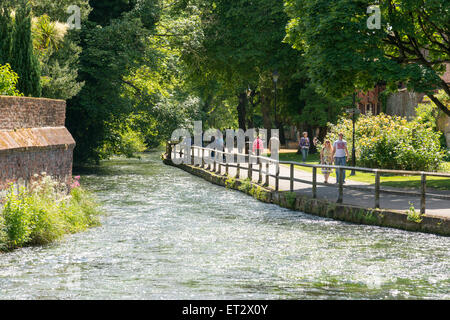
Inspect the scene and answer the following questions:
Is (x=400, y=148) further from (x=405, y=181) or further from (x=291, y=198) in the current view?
(x=291, y=198)

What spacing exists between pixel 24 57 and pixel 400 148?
15394 millimetres

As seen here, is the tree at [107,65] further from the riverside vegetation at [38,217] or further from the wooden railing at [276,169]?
the riverside vegetation at [38,217]

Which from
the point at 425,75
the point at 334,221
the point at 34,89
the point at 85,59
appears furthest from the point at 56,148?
the point at 85,59

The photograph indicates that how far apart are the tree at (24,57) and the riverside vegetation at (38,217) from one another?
6.26 metres

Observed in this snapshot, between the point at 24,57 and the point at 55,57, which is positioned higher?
the point at 55,57

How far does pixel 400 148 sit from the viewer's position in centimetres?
3053

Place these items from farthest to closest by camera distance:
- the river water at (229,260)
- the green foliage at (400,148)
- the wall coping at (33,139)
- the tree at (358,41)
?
the green foliage at (400,148) < the tree at (358,41) < the wall coping at (33,139) < the river water at (229,260)

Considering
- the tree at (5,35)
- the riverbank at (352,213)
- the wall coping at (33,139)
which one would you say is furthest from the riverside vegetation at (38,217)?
the tree at (5,35)

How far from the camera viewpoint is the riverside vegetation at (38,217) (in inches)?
582

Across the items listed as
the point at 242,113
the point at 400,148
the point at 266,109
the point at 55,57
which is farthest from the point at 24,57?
the point at 242,113

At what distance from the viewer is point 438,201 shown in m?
19.7

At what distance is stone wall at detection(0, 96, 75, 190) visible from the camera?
16141mm

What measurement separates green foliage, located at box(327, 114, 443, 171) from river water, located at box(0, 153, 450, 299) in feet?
34.9

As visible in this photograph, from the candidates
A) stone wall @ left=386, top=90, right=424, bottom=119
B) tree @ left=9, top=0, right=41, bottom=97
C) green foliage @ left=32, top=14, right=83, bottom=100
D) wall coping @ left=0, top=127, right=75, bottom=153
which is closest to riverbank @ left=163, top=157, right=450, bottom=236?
wall coping @ left=0, top=127, right=75, bottom=153
